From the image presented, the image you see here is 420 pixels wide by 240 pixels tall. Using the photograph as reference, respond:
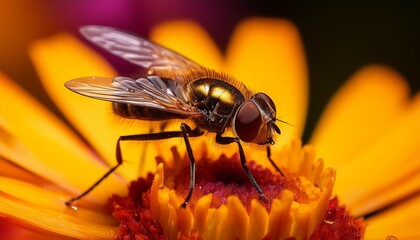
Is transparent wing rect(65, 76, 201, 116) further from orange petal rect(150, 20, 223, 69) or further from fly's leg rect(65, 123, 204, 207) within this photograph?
orange petal rect(150, 20, 223, 69)

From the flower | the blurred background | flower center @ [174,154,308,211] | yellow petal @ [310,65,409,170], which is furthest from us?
the blurred background

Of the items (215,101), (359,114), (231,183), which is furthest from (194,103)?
(359,114)

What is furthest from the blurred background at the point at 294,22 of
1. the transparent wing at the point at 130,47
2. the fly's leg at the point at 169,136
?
the fly's leg at the point at 169,136

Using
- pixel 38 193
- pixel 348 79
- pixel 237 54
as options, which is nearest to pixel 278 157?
pixel 38 193

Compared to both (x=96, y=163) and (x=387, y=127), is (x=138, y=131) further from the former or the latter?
(x=387, y=127)

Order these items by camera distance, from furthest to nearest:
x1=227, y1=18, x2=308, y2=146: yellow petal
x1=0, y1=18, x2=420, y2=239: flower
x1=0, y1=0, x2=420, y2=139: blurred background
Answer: x1=0, y1=0, x2=420, y2=139: blurred background
x1=227, y1=18, x2=308, y2=146: yellow petal
x1=0, y1=18, x2=420, y2=239: flower

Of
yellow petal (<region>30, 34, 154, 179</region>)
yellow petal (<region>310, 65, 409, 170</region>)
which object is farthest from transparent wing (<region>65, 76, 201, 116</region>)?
yellow petal (<region>310, 65, 409, 170</region>)
